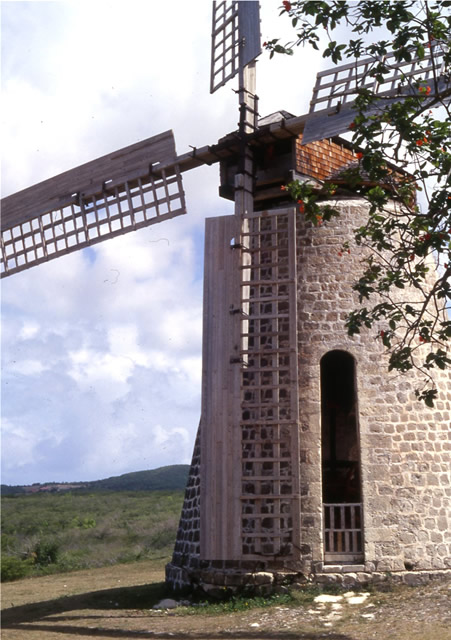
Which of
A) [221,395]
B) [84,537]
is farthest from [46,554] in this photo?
[221,395]

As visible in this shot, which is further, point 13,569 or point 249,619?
point 13,569

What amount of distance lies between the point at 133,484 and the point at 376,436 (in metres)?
83.1

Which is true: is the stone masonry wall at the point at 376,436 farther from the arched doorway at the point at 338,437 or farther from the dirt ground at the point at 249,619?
the arched doorway at the point at 338,437

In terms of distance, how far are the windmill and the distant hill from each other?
69.8 metres

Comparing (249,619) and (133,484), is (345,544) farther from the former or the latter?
(133,484)

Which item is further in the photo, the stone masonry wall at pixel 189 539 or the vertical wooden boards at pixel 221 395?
the stone masonry wall at pixel 189 539

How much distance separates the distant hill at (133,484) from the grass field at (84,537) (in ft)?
142

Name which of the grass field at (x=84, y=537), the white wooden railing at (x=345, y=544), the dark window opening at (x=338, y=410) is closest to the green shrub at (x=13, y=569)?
the grass field at (x=84, y=537)

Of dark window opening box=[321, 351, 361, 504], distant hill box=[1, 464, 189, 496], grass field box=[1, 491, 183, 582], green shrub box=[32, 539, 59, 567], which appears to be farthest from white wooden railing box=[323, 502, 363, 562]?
distant hill box=[1, 464, 189, 496]

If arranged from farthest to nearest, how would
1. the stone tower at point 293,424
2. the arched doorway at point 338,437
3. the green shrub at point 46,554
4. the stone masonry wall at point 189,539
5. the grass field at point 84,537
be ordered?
the green shrub at point 46,554
the grass field at point 84,537
the arched doorway at point 338,437
the stone masonry wall at point 189,539
the stone tower at point 293,424

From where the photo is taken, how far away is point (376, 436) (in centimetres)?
1255

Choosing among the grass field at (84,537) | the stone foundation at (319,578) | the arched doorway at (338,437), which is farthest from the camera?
the grass field at (84,537)

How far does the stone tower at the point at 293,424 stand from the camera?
39.9 feet

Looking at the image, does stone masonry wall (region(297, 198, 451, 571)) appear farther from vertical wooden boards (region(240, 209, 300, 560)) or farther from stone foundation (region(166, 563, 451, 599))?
vertical wooden boards (region(240, 209, 300, 560))
